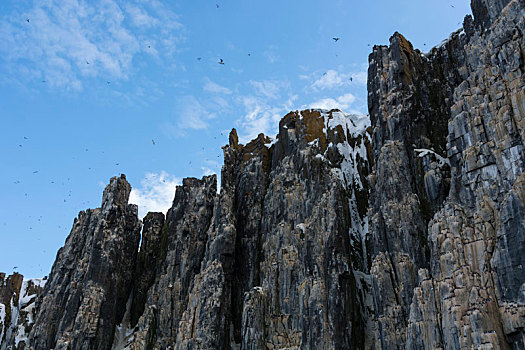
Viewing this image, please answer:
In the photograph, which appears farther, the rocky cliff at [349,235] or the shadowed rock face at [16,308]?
the shadowed rock face at [16,308]

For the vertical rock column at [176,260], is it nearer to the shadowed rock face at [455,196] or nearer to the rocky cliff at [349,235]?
the rocky cliff at [349,235]

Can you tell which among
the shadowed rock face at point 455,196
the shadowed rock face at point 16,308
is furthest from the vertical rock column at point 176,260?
the shadowed rock face at point 16,308

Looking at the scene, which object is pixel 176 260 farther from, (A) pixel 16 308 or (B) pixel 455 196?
(A) pixel 16 308

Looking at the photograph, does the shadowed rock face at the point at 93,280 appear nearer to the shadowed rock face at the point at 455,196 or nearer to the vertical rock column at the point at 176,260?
the vertical rock column at the point at 176,260

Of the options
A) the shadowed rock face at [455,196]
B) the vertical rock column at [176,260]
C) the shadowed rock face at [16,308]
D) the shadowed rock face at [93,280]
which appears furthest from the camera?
the shadowed rock face at [16,308]

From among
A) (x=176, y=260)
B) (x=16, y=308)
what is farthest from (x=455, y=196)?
(x=16, y=308)

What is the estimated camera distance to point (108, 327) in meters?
77.8

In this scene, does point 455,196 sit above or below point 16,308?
below

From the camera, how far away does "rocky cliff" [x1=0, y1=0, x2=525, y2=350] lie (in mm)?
40188

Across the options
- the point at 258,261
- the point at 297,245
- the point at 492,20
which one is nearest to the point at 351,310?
the point at 297,245

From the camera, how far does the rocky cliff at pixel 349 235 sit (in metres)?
40.2

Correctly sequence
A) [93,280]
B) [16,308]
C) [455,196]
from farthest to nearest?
[16,308], [93,280], [455,196]

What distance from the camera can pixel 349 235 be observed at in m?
64.9

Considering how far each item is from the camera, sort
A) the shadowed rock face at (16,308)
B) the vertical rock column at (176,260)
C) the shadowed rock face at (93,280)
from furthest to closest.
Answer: the shadowed rock face at (16,308) → the shadowed rock face at (93,280) → the vertical rock column at (176,260)
